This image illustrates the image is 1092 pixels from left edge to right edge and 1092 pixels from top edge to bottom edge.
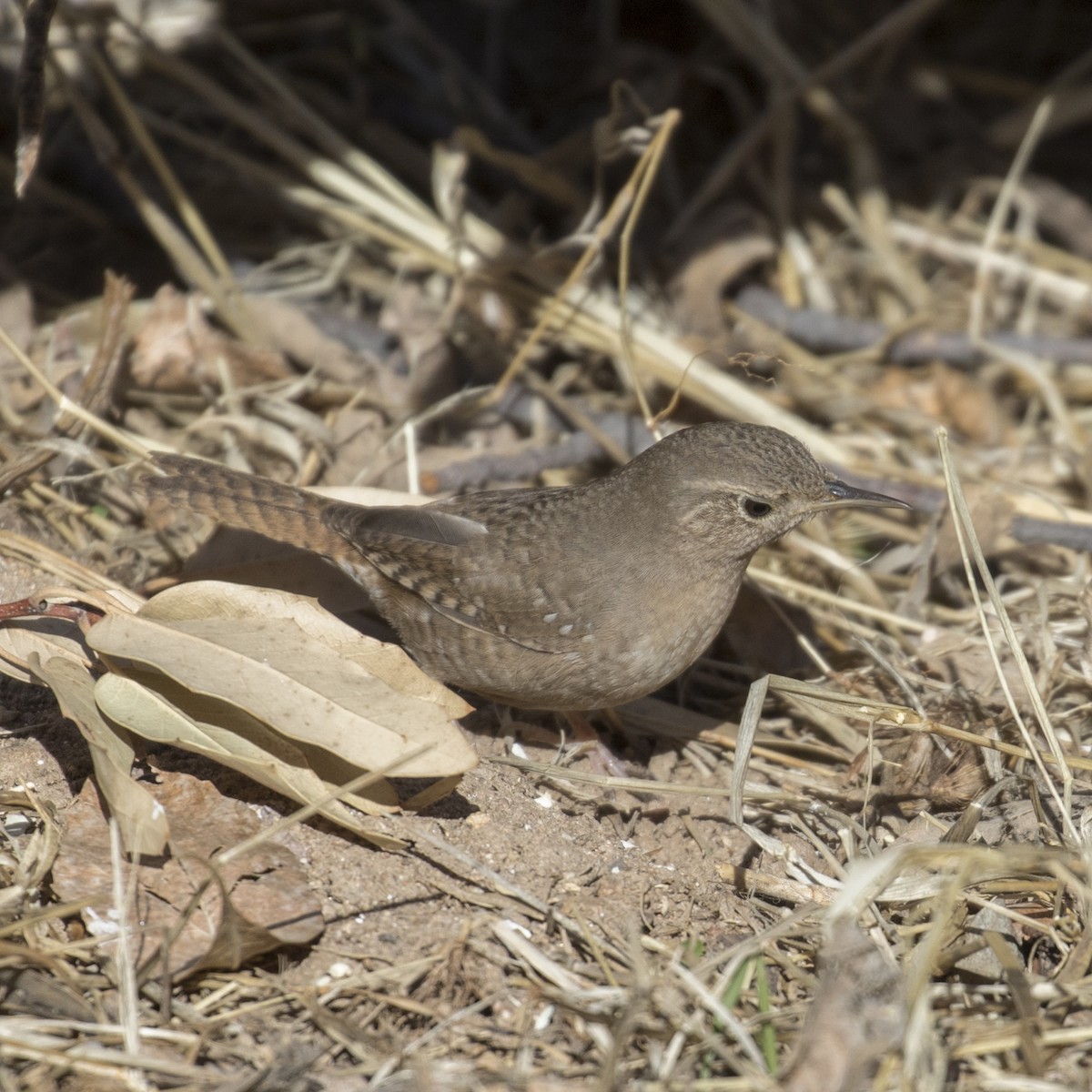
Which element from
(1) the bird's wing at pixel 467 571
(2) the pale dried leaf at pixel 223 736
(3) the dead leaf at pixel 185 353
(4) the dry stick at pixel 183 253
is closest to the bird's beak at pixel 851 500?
(1) the bird's wing at pixel 467 571

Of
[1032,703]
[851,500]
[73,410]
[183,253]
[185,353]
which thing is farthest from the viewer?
[183,253]

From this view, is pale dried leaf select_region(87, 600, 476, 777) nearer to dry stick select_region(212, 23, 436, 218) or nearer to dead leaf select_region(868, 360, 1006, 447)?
dry stick select_region(212, 23, 436, 218)

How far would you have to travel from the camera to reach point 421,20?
5.52m

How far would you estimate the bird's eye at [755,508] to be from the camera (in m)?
3.22

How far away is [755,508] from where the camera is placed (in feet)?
10.6

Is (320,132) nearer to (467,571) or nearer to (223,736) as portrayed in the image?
(467,571)

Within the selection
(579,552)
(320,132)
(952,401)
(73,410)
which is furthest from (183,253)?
(952,401)

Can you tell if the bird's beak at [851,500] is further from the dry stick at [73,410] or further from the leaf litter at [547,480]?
the dry stick at [73,410]

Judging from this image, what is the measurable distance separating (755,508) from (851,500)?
246mm

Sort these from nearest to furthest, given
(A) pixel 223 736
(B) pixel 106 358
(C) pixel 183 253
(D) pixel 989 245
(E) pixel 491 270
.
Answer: (A) pixel 223 736 < (B) pixel 106 358 < (C) pixel 183 253 < (E) pixel 491 270 < (D) pixel 989 245

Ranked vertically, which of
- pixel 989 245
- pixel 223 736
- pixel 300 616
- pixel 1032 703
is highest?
pixel 989 245

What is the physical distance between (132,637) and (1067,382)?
3836 mm

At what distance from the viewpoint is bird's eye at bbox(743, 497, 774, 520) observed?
3.22 meters

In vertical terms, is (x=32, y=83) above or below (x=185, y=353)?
above
